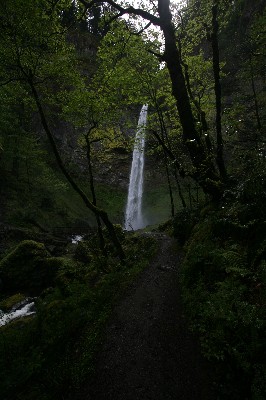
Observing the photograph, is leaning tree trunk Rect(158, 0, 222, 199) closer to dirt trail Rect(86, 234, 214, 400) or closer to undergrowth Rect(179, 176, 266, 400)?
undergrowth Rect(179, 176, 266, 400)

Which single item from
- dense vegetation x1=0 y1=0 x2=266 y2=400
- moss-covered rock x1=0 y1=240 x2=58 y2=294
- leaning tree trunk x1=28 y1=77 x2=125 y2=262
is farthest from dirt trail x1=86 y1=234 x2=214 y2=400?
moss-covered rock x1=0 y1=240 x2=58 y2=294

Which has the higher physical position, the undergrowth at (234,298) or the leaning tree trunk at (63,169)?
the leaning tree trunk at (63,169)

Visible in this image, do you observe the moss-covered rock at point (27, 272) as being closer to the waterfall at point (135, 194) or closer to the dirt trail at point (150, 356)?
the dirt trail at point (150, 356)

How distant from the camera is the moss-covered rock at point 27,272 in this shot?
13.5 meters

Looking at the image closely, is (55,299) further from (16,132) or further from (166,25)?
(16,132)

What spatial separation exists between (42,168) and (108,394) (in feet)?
75.3

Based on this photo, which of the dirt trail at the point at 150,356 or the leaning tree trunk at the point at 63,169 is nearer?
the dirt trail at the point at 150,356

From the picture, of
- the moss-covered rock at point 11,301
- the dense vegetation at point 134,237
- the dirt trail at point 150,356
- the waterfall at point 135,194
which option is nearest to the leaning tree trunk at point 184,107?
the dense vegetation at point 134,237

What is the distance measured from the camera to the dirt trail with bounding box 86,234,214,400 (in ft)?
14.9

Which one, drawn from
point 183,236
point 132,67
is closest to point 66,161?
point 132,67

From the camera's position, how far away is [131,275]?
9.53 m

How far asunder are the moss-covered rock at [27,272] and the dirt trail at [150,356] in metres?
7.07

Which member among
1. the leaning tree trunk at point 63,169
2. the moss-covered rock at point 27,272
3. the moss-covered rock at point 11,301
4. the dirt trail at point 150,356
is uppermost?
the leaning tree trunk at point 63,169

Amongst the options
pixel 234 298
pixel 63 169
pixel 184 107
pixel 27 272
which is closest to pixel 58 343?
pixel 234 298
